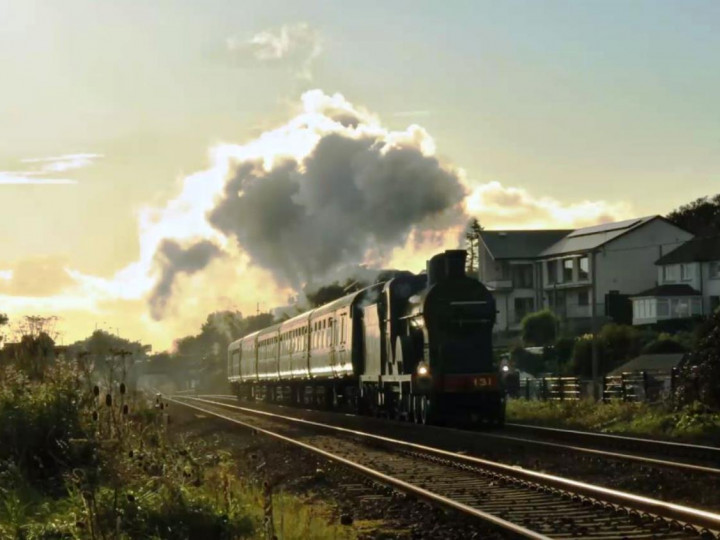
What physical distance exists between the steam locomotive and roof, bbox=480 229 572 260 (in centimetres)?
5753

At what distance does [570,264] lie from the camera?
295 feet

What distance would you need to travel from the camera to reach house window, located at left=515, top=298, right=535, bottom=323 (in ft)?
307

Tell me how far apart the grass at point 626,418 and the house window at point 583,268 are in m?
50.5

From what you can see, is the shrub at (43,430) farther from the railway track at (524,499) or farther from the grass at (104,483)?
the railway track at (524,499)

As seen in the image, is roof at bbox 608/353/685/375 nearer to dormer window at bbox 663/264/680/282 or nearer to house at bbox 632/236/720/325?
house at bbox 632/236/720/325

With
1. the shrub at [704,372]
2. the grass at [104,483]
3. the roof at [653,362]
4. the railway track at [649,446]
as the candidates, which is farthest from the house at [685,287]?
the grass at [104,483]

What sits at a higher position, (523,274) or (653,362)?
(523,274)

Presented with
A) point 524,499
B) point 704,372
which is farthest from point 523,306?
point 524,499

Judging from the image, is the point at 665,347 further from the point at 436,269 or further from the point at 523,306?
the point at 523,306

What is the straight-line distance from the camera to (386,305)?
29.7 meters

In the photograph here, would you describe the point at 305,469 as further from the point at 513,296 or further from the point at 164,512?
the point at 513,296

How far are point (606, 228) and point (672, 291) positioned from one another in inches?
525

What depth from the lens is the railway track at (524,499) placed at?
10000mm

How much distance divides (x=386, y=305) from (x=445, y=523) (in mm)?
18555
